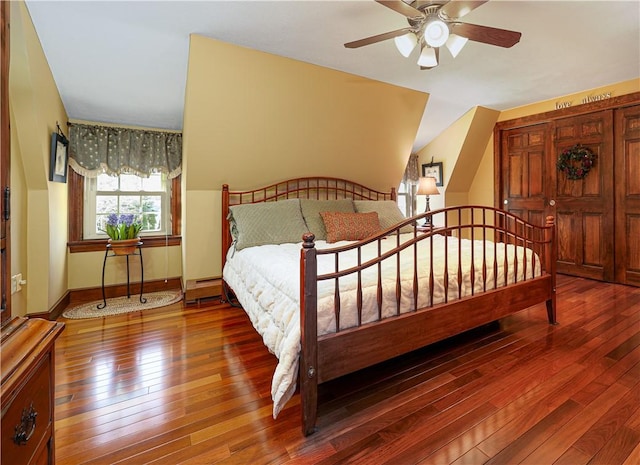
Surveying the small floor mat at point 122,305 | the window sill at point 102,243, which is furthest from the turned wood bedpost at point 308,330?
the window sill at point 102,243

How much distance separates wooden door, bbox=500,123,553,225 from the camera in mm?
4270

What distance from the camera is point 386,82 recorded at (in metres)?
3.38

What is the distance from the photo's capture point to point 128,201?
3.67m

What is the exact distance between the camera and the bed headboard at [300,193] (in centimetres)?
327

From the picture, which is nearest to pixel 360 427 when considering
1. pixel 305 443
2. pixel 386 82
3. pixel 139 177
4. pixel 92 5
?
pixel 305 443

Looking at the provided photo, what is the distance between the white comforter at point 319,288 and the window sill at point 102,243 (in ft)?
5.08

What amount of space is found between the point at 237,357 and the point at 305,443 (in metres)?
0.91

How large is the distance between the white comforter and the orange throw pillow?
1.53ft

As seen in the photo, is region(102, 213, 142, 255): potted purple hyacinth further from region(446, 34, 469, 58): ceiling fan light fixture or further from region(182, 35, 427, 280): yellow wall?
region(446, 34, 469, 58): ceiling fan light fixture

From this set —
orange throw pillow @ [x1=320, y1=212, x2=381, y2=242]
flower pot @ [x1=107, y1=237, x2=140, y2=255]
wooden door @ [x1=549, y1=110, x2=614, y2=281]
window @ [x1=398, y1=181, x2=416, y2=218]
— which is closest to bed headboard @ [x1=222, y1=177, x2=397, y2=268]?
orange throw pillow @ [x1=320, y1=212, x2=381, y2=242]

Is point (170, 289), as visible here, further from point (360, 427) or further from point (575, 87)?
point (575, 87)

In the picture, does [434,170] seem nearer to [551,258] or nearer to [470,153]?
[470,153]

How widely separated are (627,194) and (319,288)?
4.13 m

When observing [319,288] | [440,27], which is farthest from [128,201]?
[440,27]
